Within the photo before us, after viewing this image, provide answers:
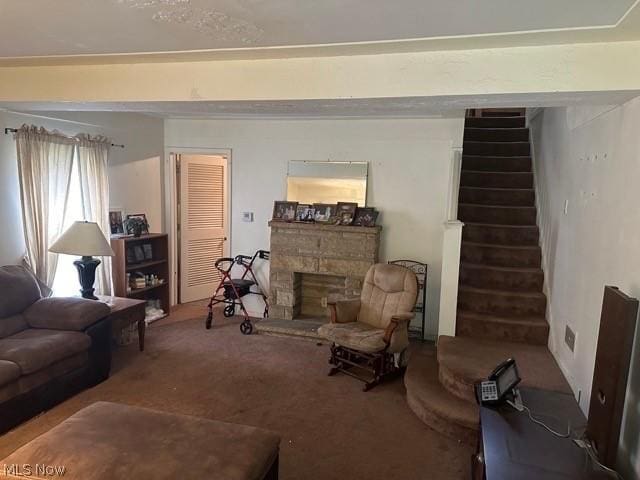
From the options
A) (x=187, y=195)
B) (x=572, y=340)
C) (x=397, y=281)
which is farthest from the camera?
(x=187, y=195)

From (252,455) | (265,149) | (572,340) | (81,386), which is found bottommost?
Result: (81,386)

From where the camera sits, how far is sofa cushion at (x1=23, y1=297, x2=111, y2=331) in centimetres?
333

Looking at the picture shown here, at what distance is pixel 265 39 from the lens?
6.89 feet

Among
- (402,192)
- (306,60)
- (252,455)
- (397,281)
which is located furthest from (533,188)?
(252,455)

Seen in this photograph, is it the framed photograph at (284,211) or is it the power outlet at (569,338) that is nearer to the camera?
the power outlet at (569,338)

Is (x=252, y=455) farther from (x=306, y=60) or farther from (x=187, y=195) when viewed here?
(x=187, y=195)

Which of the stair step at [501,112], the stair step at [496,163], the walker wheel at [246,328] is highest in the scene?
the stair step at [501,112]

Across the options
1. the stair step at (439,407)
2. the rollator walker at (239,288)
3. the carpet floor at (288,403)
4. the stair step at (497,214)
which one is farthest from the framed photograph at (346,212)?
the stair step at (439,407)

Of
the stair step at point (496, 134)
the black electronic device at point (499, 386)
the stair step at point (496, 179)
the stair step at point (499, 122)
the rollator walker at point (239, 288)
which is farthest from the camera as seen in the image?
the stair step at point (499, 122)

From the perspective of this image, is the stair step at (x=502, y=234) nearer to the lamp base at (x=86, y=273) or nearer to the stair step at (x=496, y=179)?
the stair step at (x=496, y=179)

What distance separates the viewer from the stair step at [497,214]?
4609 millimetres

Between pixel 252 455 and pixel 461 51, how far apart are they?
213 cm

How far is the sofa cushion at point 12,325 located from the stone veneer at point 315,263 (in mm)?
2406

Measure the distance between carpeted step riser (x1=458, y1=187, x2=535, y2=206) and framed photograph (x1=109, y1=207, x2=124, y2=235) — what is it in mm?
3802
